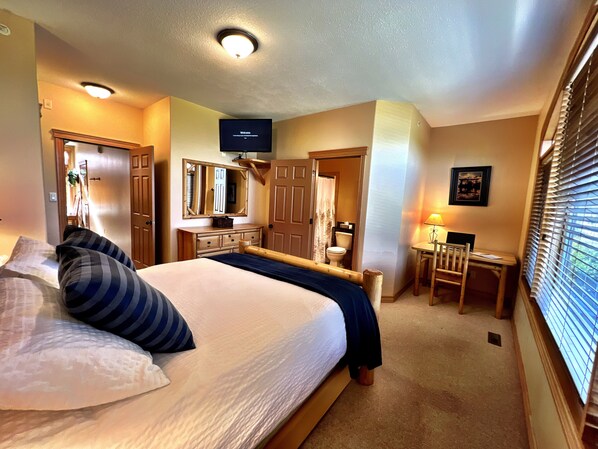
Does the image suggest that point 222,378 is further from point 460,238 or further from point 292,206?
point 460,238

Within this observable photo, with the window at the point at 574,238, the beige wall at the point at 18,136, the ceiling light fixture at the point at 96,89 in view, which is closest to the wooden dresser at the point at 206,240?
the beige wall at the point at 18,136

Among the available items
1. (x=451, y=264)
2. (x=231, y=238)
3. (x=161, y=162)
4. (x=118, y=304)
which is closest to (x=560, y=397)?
(x=118, y=304)

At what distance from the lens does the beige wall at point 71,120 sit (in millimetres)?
3092

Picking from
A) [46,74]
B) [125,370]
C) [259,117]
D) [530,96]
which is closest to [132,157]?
[46,74]

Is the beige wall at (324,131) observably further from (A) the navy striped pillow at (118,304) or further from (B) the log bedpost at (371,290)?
(A) the navy striped pillow at (118,304)

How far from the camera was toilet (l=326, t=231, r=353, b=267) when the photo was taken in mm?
4371

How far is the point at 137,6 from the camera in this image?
69.4 inches

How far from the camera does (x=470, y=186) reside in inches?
147

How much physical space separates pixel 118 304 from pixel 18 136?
86.5 inches

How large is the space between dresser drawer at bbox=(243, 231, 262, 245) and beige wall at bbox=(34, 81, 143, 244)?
91.1 inches

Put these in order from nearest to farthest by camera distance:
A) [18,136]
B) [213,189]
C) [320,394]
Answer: [320,394]
[18,136]
[213,189]

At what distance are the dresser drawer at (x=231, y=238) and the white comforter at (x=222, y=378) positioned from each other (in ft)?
6.46

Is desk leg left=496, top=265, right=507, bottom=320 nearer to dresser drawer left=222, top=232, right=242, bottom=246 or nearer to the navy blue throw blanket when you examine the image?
the navy blue throw blanket

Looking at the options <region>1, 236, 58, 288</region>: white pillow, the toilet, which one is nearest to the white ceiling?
<region>1, 236, 58, 288</region>: white pillow
